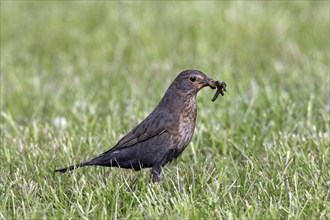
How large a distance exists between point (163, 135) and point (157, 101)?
2264mm

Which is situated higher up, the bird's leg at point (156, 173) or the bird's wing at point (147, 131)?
the bird's wing at point (147, 131)

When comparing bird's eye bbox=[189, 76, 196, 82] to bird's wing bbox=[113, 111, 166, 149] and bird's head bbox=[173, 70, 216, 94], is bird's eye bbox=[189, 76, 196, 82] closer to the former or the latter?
bird's head bbox=[173, 70, 216, 94]

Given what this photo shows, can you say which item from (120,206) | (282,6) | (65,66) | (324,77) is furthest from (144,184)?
(282,6)

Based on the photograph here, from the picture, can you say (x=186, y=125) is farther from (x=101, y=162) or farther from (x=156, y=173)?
(x=101, y=162)

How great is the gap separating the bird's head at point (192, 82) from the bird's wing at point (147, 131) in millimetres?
249

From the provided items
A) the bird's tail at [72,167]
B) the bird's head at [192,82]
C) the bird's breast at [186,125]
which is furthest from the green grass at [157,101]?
the bird's head at [192,82]

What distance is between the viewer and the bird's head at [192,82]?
5.26m

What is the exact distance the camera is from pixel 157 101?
24.4ft

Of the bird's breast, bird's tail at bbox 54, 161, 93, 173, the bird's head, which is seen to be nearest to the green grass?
bird's tail at bbox 54, 161, 93, 173

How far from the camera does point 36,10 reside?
10570 mm

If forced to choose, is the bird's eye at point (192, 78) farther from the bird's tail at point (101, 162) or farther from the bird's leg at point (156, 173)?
the bird's tail at point (101, 162)

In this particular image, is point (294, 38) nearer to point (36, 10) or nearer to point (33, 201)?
point (36, 10)

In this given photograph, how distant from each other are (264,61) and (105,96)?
2027mm

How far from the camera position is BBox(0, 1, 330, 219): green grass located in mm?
4762
